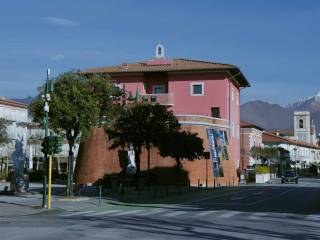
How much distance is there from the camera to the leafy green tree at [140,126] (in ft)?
135

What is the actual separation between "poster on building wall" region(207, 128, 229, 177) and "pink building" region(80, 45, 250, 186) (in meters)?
Result: 1.07

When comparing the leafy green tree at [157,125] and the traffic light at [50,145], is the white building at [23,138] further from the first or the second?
the traffic light at [50,145]

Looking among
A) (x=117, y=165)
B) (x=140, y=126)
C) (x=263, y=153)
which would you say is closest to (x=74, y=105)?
(x=140, y=126)

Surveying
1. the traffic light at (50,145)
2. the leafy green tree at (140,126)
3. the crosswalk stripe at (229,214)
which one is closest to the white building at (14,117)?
the leafy green tree at (140,126)

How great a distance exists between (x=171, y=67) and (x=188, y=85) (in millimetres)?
2870

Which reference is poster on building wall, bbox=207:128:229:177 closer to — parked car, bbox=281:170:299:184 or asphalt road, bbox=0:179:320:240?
parked car, bbox=281:170:299:184

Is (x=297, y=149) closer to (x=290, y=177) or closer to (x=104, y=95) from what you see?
(x=290, y=177)

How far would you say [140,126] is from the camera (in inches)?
1619

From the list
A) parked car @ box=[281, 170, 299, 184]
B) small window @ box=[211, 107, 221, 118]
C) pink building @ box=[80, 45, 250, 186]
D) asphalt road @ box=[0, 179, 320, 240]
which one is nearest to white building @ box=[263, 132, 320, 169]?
parked car @ box=[281, 170, 299, 184]

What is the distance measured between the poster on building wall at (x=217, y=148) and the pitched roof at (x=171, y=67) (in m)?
7.46

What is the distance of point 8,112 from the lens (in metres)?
97.7

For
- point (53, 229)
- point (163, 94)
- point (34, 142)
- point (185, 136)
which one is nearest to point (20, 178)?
point (185, 136)

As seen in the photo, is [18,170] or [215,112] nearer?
[18,170]

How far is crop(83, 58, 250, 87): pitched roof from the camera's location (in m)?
64.6
